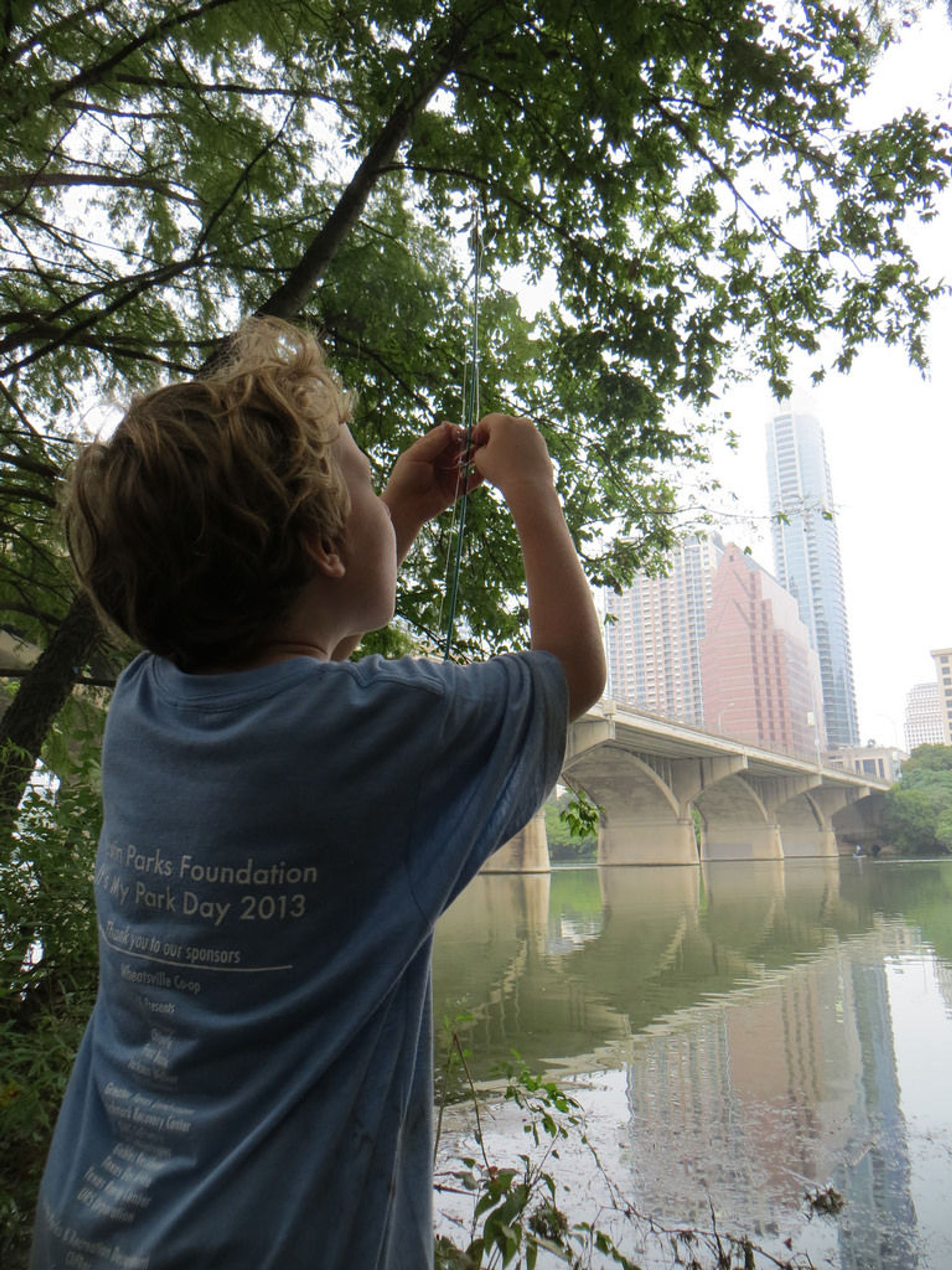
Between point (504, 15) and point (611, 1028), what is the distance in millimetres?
7696

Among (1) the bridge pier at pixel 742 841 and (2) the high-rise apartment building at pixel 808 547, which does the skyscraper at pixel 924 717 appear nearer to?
(1) the bridge pier at pixel 742 841

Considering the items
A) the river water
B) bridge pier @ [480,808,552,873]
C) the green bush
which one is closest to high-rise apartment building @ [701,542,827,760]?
the river water

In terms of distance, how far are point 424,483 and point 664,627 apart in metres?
13.2

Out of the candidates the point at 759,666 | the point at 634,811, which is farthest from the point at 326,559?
the point at 634,811

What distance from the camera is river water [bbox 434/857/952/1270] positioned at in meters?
4.03

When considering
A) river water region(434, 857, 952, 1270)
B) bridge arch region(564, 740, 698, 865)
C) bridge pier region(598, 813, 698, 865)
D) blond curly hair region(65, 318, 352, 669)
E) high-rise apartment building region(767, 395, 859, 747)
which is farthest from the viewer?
bridge pier region(598, 813, 698, 865)

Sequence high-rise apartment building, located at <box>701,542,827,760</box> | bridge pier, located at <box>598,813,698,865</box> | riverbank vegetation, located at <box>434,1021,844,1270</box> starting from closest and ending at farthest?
1. riverbank vegetation, located at <box>434,1021,844,1270</box>
2. high-rise apartment building, located at <box>701,542,827,760</box>
3. bridge pier, located at <box>598,813,698,865</box>

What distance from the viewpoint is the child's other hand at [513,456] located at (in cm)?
85

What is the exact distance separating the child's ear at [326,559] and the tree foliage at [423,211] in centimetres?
344

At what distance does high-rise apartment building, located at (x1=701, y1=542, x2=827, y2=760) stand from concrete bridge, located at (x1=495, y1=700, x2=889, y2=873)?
873mm

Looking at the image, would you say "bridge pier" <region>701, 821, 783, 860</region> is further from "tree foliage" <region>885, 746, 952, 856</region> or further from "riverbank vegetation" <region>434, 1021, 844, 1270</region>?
"riverbank vegetation" <region>434, 1021, 844, 1270</region>

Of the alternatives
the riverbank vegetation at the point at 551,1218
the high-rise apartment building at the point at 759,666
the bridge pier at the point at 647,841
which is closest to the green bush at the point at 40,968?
the riverbank vegetation at the point at 551,1218

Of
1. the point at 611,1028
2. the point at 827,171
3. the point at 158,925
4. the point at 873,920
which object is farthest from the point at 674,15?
the point at 873,920

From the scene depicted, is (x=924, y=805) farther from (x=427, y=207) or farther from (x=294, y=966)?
(x=294, y=966)
